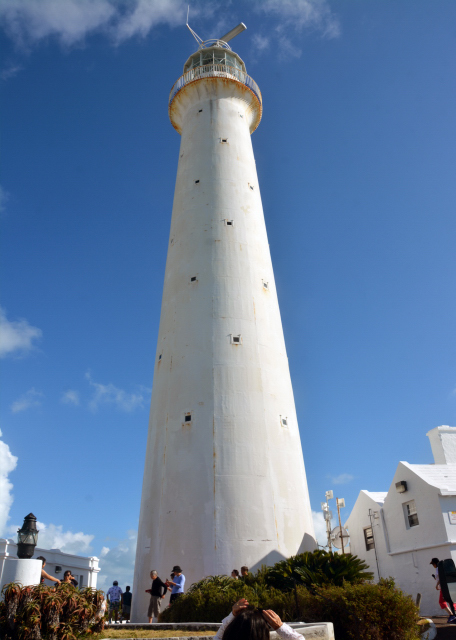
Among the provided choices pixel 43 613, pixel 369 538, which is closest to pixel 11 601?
pixel 43 613

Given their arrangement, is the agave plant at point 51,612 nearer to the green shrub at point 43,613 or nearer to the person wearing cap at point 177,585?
the green shrub at point 43,613

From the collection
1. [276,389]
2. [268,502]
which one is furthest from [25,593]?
[276,389]

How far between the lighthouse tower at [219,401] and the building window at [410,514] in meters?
4.39

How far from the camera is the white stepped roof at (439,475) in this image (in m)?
17.8

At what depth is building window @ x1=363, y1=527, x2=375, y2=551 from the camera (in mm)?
22422

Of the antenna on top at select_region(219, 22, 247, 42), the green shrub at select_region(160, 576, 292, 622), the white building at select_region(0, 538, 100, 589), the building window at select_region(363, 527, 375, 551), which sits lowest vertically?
the green shrub at select_region(160, 576, 292, 622)

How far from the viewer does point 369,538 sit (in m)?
22.8

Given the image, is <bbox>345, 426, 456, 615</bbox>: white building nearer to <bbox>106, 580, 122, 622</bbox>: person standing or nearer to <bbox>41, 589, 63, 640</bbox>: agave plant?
<bbox>106, 580, 122, 622</bbox>: person standing

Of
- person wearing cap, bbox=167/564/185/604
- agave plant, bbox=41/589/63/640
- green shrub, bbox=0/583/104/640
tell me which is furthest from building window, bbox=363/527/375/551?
agave plant, bbox=41/589/63/640

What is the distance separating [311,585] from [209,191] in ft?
53.8

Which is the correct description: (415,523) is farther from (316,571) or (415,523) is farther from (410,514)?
(316,571)

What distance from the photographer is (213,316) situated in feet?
63.7

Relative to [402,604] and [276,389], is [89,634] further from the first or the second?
[276,389]

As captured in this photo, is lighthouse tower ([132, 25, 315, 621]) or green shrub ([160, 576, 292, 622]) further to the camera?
lighthouse tower ([132, 25, 315, 621])
